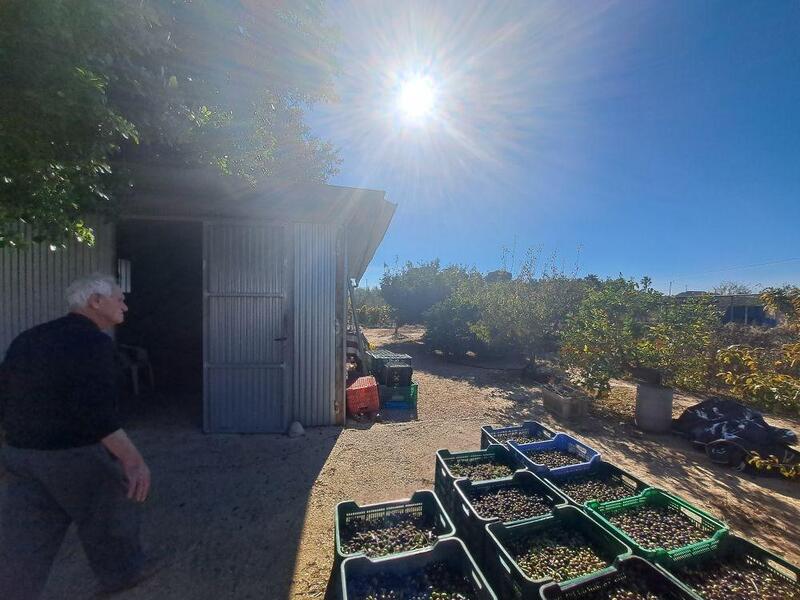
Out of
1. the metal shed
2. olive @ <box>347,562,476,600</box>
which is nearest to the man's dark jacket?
olive @ <box>347,562,476,600</box>

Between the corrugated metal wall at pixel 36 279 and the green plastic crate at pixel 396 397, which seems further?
the green plastic crate at pixel 396 397

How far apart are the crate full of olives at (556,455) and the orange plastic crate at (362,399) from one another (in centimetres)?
242

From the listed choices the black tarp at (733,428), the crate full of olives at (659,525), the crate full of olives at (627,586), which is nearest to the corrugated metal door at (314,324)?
the crate full of olives at (659,525)

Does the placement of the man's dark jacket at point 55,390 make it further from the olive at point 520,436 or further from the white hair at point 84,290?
the olive at point 520,436

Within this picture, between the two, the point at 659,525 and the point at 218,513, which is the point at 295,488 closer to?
the point at 218,513

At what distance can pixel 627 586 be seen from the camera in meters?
1.47

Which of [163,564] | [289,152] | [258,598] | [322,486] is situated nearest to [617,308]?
[322,486]

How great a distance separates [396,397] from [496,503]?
3.29 metres

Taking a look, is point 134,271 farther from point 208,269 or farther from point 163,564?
point 163,564

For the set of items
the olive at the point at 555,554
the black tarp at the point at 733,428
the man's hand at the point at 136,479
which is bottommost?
the black tarp at the point at 733,428

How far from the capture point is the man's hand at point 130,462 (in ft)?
5.12

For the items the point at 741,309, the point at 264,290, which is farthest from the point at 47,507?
the point at 741,309

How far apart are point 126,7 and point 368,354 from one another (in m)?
5.63

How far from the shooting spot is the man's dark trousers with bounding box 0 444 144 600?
1543 mm
